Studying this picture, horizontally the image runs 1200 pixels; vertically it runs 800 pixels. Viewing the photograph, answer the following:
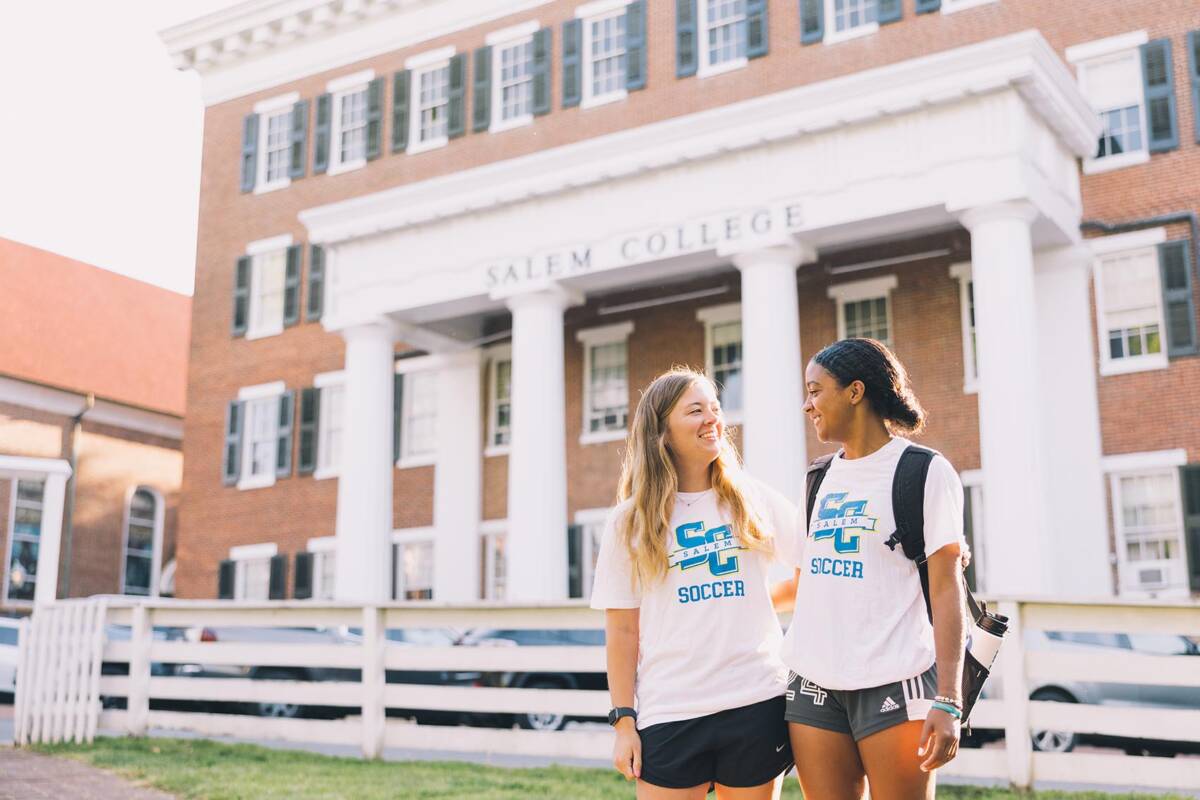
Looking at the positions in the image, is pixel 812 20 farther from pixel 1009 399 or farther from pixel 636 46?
pixel 1009 399

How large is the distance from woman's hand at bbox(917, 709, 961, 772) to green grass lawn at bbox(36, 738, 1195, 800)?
4.71 metres

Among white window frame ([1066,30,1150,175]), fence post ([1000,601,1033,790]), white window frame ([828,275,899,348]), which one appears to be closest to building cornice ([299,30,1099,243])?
white window frame ([1066,30,1150,175])

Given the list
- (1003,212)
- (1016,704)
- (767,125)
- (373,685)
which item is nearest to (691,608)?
(1016,704)

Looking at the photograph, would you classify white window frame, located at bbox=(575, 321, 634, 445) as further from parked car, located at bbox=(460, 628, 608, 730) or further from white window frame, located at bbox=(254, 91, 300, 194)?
parked car, located at bbox=(460, 628, 608, 730)

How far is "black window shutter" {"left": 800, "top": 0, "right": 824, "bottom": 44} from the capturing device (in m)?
22.8

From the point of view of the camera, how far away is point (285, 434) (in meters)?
28.5

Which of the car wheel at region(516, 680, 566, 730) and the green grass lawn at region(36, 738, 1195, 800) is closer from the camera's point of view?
the green grass lawn at region(36, 738, 1195, 800)

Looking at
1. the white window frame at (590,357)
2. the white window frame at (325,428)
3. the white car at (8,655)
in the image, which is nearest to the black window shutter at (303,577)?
the white window frame at (325,428)

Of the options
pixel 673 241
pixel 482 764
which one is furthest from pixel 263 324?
pixel 482 764

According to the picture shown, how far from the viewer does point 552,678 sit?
1306 cm

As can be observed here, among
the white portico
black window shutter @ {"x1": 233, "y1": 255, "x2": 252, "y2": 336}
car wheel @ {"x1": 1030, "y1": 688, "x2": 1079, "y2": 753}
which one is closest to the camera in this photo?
car wheel @ {"x1": 1030, "y1": 688, "x2": 1079, "y2": 753}

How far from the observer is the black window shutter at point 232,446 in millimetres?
29297

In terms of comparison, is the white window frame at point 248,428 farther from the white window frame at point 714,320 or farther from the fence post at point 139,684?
the fence post at point 139,684

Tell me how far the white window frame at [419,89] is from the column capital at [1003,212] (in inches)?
503
